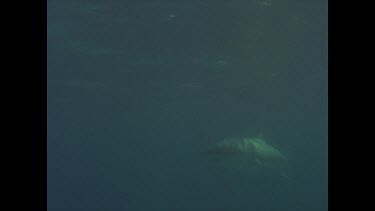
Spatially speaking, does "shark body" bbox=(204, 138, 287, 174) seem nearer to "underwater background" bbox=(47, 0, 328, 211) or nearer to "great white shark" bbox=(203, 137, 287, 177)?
"great white shark" bbox=(203, 137, 287, 177)

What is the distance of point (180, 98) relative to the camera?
5603 centimetres

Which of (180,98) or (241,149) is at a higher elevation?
(241,149)

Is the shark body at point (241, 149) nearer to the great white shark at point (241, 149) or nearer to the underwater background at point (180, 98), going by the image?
the great white shark at point (241, 149)

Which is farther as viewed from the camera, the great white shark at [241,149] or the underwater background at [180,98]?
the underwater background at [180,98]

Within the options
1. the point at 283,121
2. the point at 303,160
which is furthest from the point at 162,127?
the point at 303,160

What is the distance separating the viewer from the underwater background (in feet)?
123

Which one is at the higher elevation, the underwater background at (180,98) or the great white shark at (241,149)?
the great white shark at (241,149)

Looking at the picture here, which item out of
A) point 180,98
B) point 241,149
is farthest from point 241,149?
point 180,98

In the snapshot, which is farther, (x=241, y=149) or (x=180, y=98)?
(x=180, y=98)

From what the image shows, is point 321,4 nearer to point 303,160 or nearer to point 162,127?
point 162,127

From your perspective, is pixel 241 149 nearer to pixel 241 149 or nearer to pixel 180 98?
pixel 241 149

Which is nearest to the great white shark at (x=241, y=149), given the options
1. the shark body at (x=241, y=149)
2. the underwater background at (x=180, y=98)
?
the shark body at (x=241, y=149)

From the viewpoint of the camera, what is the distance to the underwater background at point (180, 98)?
37.4 meters

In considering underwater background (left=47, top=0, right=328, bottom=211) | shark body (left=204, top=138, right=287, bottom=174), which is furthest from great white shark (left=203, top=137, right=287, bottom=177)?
underwater background (left=47, top=0, right=328, bottom=211)
